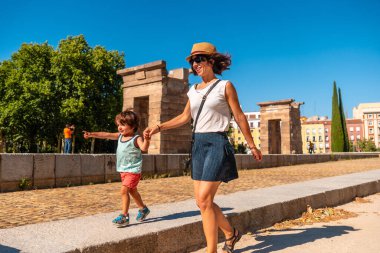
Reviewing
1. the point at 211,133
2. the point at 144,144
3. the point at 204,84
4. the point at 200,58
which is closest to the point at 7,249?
the point at 144,144

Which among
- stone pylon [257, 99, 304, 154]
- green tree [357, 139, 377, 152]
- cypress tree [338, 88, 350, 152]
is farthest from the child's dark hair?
green tree [357, 139, 377, 152]

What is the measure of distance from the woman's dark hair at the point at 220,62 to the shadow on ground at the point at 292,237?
192cm

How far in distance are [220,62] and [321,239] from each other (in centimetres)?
246

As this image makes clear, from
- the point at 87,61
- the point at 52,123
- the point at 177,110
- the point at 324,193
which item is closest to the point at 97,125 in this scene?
the point at 52,123

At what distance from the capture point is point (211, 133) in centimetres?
336

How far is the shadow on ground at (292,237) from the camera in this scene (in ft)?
13.0

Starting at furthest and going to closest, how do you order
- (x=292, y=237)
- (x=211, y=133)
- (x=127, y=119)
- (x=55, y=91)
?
(x=55, y=91), (x=292, y=237), (x=127, y=119), (x=211, y=133)

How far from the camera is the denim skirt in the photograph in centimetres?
324

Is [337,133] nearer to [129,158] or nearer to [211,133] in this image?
[129,158]

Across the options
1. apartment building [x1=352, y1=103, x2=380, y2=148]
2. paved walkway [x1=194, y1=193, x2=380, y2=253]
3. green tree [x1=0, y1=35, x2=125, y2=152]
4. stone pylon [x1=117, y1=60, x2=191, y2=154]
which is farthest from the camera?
apartment building [x1=352, y1=103, x2=380, y2=148]

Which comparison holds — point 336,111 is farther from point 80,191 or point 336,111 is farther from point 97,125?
point 80,191

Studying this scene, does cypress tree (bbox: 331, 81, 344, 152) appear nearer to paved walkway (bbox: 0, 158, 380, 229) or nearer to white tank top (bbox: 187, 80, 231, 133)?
paved walkway (bbox: 0, 158, 380, 229)

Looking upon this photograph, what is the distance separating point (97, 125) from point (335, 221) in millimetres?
31377

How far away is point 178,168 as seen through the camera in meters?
12.1
